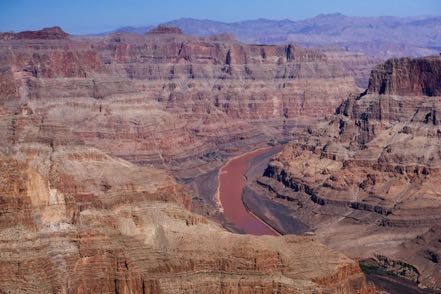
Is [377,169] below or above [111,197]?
below

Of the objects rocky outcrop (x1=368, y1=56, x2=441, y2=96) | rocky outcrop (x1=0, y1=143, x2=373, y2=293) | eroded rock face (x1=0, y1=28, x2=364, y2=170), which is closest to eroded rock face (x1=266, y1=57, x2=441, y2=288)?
rocky outcrop (x1=368, y1=56, x2=441, y2=96)

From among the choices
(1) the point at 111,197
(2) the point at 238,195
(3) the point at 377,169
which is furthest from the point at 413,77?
(1) the point at 111,197

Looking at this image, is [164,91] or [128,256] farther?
[164,91]

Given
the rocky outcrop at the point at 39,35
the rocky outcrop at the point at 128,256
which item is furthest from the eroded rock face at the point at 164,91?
the rocky outcrop at the point at 128,256

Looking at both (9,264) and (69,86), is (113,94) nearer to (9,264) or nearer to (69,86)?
(69,86)

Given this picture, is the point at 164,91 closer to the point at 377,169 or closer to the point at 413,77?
the point at 413,77

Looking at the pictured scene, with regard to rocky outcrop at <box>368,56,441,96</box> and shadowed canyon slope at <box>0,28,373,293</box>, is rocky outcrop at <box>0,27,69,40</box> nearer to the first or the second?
shadowed canyon slope at <box>0,28,373,293</box>
